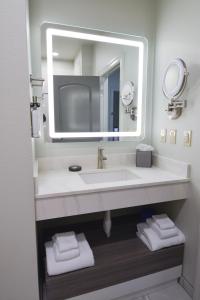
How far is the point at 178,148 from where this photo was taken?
4.88 ft

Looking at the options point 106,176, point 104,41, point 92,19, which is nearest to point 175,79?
point 104,41

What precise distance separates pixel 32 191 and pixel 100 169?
0.70 metres

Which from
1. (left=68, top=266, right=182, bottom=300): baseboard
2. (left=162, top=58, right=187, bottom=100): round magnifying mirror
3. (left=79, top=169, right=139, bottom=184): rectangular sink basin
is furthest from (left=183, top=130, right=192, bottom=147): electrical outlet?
(left=68, top=266, right=182, bottom=300): baseboard

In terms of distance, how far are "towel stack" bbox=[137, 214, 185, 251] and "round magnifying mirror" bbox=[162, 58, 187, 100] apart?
0.94 meters

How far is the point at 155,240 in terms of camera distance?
1.39 m

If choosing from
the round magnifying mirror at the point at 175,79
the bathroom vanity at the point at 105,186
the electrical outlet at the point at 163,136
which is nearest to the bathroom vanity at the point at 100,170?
the bathroom vanity at the point at 105,186

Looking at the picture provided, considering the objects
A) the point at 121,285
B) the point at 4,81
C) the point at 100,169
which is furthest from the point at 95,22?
the point at 121,285

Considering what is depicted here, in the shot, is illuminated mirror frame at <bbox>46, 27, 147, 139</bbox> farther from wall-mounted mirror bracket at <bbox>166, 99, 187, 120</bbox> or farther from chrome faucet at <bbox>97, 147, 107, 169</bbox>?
wall-mounted mirror bracket at <bbox>166, 99, 187, 120</bbox>

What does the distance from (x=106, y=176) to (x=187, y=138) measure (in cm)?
70

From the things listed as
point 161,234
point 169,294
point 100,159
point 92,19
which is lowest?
point 169,294

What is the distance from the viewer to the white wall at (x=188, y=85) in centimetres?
129

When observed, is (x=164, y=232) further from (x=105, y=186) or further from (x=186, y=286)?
(x=105, y=186)

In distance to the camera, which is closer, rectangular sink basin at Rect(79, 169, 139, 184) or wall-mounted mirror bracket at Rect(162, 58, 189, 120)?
wall-mounted mirror bracket at Rect(162, 58, 189, 120)

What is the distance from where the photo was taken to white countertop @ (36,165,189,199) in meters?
1.14
